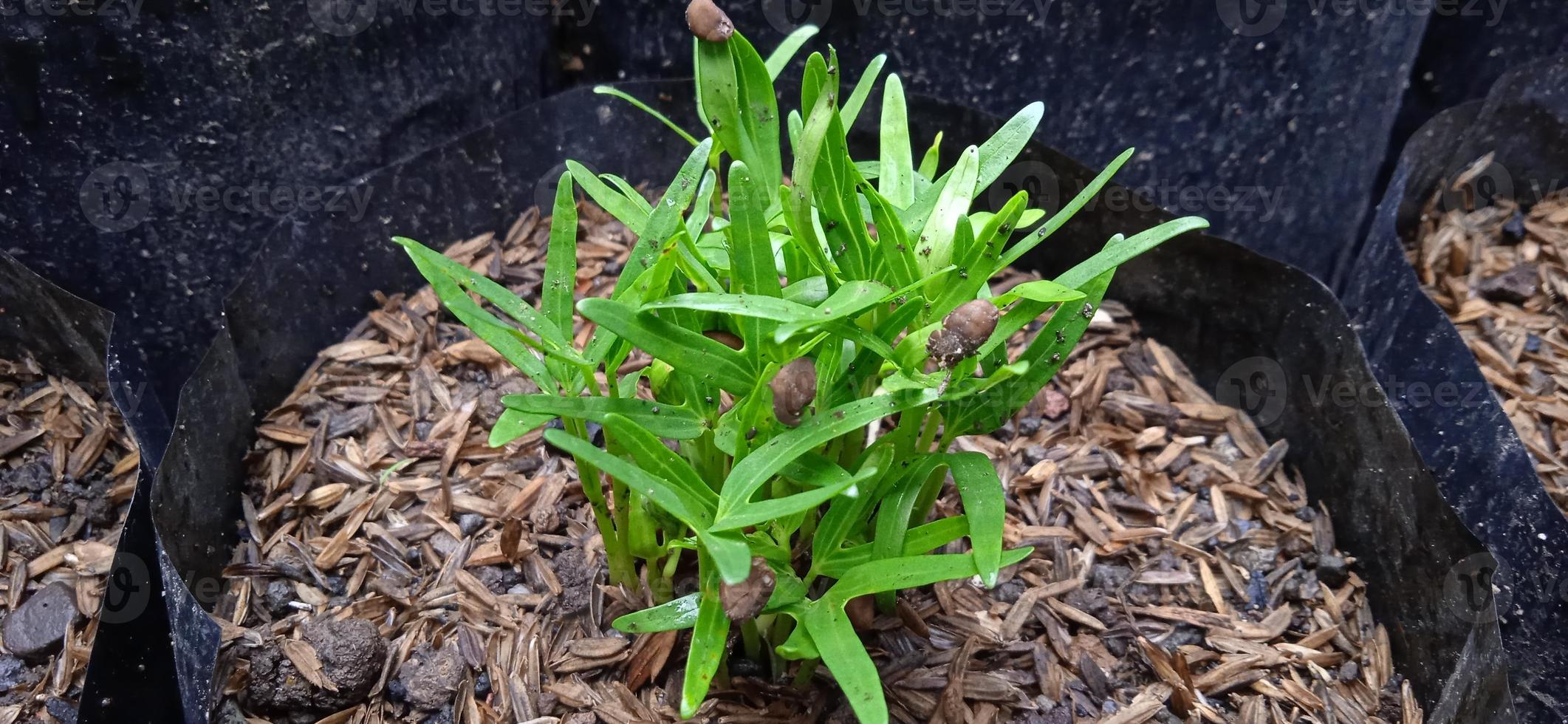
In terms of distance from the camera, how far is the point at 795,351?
2.95ft

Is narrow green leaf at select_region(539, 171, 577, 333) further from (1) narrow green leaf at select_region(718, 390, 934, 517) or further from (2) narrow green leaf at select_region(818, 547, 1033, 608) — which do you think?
(2) narrow green leaf at select_region(818, 547, 1033, 608)

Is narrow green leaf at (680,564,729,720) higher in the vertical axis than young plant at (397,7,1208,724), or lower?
lower

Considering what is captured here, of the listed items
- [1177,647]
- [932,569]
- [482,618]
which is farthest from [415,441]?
[1177,647]

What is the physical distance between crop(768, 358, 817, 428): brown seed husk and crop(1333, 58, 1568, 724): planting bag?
89 centimetres

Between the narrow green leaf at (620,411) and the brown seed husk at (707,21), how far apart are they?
1.11ft

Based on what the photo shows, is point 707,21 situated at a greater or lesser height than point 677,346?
greater

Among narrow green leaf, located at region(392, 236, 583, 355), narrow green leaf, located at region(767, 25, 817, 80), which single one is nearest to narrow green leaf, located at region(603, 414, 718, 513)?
narrow green leaf, located at region(392, 236, 583, 355)

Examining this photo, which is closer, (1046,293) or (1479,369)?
(1046,293)

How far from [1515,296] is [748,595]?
5.59 feet

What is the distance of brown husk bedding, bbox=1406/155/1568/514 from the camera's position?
1.61 meters

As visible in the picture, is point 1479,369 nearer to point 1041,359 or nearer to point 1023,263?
point 1023,263

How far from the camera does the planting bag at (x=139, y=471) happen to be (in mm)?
1122

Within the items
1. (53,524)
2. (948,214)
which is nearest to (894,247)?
(948,214)

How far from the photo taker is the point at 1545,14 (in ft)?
6.41
